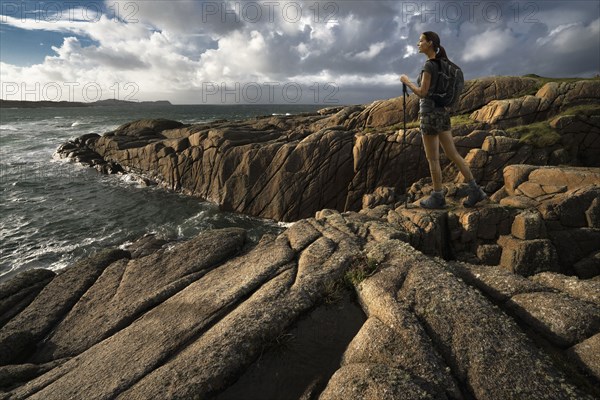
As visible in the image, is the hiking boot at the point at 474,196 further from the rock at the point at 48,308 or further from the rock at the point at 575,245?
the rock at the point at 48,308

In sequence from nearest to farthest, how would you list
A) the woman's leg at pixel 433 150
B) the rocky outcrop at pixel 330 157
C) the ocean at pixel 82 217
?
the woman's leg at pixel 433 150, the rocky outcrop at pixel 330 157, the ocean at pixel 82 217

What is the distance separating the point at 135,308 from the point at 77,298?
294 cm

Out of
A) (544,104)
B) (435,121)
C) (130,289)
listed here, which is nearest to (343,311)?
(435,121)

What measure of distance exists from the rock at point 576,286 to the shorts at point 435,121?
4787mm

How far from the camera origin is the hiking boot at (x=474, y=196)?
40.4 feet

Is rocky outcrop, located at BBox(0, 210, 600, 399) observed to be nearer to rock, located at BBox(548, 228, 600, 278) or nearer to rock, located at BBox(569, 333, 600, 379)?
rock, located at BBox(569, 333, 600, 379)

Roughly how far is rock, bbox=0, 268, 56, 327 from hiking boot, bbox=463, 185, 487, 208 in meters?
16.4

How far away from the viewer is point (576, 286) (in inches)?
268

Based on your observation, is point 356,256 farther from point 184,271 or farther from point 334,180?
point 334,180

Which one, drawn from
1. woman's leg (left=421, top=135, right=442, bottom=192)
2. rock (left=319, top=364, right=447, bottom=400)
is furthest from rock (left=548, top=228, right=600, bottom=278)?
rock (left=319, top=364, right=447, bottom=400)

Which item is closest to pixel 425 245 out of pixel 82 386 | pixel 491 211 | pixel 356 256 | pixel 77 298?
pixel 491 211

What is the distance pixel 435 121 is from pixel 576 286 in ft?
17.5

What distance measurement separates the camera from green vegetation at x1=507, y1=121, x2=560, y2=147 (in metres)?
20.2

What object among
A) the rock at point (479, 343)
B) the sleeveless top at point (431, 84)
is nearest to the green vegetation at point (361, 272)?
the rock at point (479, 343)
